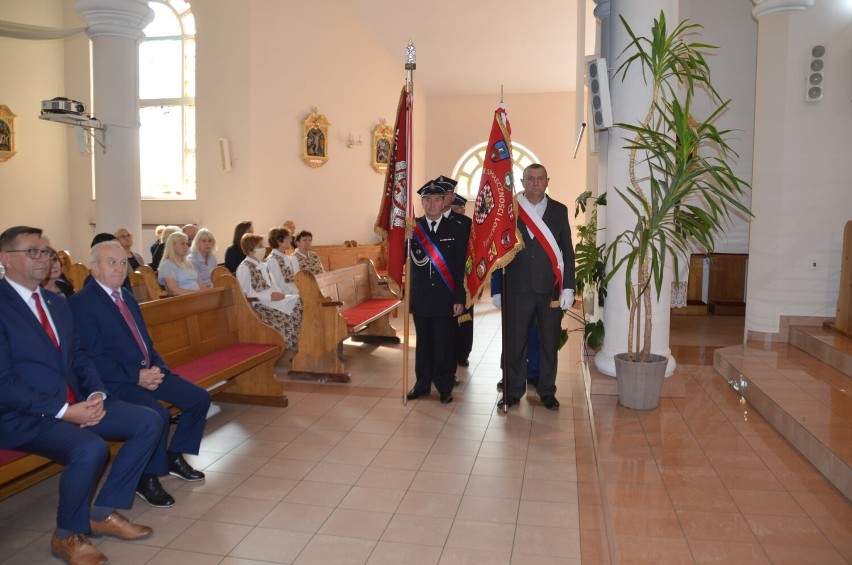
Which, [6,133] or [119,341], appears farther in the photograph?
[6,133]

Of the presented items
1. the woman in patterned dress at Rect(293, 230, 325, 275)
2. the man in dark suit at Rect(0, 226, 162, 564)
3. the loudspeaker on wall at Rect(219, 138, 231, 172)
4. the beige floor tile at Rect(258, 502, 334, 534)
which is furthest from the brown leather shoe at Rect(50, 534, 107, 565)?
the loudspeaker on wall at Rect(219, 138, 231, 172)

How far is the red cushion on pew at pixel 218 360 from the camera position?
447 cm

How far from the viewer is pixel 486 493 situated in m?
3.70

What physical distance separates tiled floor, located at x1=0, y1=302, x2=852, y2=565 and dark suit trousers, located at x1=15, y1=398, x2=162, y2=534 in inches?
8.9

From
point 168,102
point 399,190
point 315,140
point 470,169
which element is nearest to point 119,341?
point 399,190

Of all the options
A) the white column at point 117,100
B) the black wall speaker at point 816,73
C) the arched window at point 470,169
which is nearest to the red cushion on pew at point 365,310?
the white column at point 117,100

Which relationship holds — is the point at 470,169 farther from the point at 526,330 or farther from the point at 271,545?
the point at 271,545

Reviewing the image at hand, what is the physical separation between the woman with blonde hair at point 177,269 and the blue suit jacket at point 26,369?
349cm

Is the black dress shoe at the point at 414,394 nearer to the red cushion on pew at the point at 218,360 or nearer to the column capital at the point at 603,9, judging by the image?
the red cushion on pew at the point at 218,360

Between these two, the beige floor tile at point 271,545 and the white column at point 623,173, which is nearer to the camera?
the beige floor tile at point 271,545

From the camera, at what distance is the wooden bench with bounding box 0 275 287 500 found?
4492 millimetres

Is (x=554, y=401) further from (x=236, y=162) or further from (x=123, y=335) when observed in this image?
(x=236, y=162)

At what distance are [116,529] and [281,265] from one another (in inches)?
153

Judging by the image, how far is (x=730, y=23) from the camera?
8844 mm
